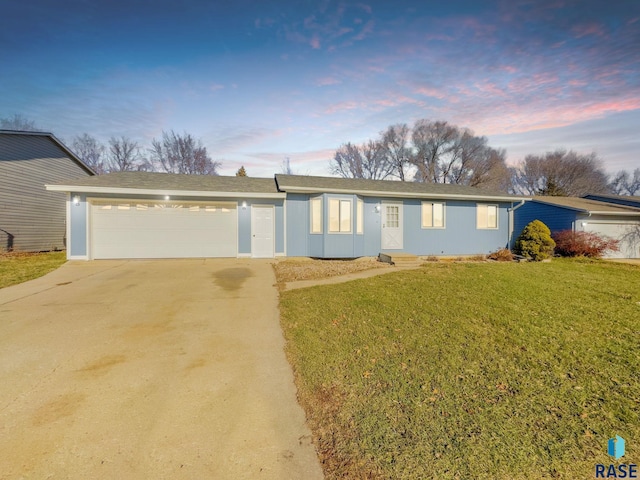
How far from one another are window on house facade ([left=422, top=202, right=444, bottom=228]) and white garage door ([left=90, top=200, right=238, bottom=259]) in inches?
344

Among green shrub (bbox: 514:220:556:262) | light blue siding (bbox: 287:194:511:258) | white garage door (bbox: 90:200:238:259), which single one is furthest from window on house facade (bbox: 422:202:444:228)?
white garage door (bbox: 90:200:238:259)

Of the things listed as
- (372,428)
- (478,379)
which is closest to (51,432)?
(372,428)

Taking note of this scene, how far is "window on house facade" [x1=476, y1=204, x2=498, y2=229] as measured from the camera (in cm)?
1398

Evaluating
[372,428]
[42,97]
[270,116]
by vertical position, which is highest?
[42,97]

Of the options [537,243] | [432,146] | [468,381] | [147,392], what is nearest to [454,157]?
[432,146]

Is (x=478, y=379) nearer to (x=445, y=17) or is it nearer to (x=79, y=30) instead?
(x=445, y=17)

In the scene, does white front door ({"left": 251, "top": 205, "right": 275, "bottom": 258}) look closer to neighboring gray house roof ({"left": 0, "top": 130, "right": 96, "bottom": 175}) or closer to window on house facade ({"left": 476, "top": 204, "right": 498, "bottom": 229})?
window on house facade ({"left": 476, "top": 204, "right": 498, "bottom": 229})

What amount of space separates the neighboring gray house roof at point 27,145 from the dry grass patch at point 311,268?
14291 mm

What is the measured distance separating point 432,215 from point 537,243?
4416 mm

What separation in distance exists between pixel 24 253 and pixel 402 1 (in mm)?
19106

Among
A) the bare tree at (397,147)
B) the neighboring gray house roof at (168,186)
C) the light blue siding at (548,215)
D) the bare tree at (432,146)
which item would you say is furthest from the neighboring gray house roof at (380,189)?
the bare tree at (397,147)

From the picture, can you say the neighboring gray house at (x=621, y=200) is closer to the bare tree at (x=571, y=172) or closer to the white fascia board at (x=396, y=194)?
the white fascia board at (x=396, y=194)

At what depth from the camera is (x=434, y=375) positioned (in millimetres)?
3090

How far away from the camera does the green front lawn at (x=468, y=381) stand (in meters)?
2.00
